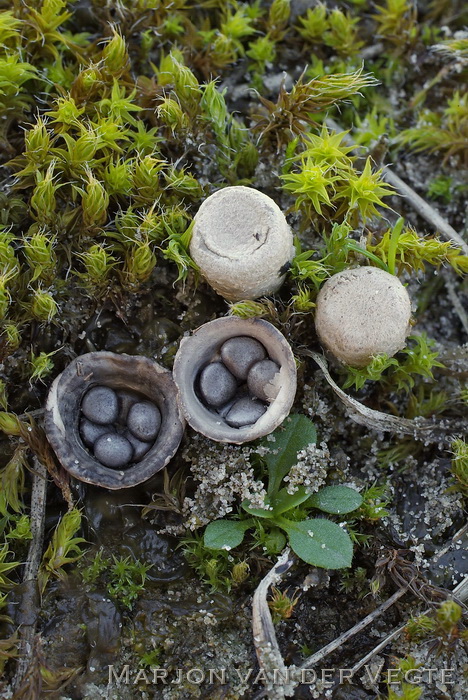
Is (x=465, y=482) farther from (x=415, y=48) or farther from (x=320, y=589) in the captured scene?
(x=415, y=48)

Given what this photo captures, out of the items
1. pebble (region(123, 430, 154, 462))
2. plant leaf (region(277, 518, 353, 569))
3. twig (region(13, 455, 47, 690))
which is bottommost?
twig (region(13, 455, 47, 690))

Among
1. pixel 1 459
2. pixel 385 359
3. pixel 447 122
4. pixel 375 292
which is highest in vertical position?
pixel 447 122

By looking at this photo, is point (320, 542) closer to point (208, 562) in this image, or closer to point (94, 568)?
Answer: point (208, 562)

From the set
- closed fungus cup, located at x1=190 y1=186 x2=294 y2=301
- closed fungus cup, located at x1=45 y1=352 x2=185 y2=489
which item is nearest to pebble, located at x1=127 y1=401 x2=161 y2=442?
closed fungus cup, located at x1=45 y1=352 x2=185 y2=489

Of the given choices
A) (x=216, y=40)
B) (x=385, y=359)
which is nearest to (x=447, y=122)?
(x=216, y=40)

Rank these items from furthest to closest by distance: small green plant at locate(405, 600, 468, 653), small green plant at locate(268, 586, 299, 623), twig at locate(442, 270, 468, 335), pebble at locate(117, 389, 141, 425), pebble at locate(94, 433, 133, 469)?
twig at locate(442, 270, 468, 335), pebble at locate(117, 389, 141, 425), pebble at locate(94, 433, 133, 469), small green plant at locate(268, 586, 299, 623), small green plant at locate(405, 600, 468, 653)

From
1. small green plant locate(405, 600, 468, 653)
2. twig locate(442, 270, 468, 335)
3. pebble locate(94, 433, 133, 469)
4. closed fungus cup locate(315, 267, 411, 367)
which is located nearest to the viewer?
small green plant locate(405, 600, 468, 653)

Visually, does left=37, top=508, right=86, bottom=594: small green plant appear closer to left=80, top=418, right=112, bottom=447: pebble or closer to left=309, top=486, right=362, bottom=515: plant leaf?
left=80, top=418, right=112, bottom=447: pebble

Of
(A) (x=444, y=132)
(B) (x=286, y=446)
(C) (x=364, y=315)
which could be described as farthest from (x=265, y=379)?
(A) (x=444, y=132)
